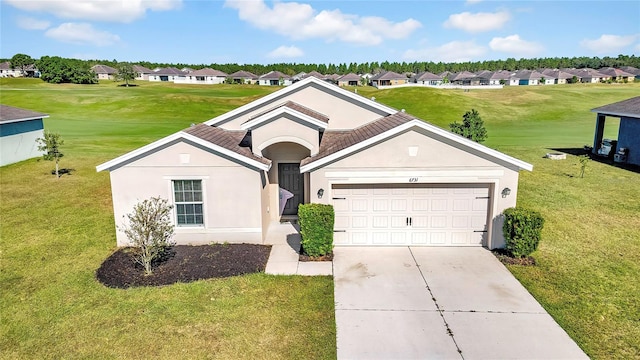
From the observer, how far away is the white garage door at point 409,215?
516 inches

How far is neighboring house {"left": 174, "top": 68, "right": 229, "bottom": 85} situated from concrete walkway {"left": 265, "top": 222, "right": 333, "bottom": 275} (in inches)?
4026

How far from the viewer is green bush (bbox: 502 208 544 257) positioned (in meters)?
11.9

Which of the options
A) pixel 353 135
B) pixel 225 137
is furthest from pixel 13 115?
pixel 353 135

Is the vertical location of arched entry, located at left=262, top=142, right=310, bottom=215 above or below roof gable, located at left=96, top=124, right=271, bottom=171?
below

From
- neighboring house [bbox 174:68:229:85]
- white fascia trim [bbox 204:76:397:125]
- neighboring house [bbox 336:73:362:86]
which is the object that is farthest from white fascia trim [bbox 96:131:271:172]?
neighboring house [bbox 174:68:229:85]

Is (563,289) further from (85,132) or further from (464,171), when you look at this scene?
(85,132)

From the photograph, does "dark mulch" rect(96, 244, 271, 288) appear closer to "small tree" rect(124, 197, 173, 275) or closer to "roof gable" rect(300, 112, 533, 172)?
"small tree" rect(124, 197, 173, 275)

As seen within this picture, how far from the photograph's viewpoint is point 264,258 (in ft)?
41.0

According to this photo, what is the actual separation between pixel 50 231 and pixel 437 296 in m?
13.5

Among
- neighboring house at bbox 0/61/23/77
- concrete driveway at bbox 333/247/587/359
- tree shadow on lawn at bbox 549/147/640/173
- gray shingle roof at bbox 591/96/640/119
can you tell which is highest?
neighboring house at bbox 0/61/23/77

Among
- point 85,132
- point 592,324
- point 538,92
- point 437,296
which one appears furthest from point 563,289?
point 538,92

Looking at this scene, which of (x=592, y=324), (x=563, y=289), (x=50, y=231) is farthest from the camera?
(x=50, y=231)

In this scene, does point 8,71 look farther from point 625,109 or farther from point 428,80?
point 625,109

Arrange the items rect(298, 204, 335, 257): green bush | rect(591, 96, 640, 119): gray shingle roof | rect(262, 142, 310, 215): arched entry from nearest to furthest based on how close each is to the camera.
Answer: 1. rect(298, 204, 335, 257): green bush
2. rect(262, 142, 310, 215): arched entry
3. rect(591, 96, 640, 119): gray shingle roof
